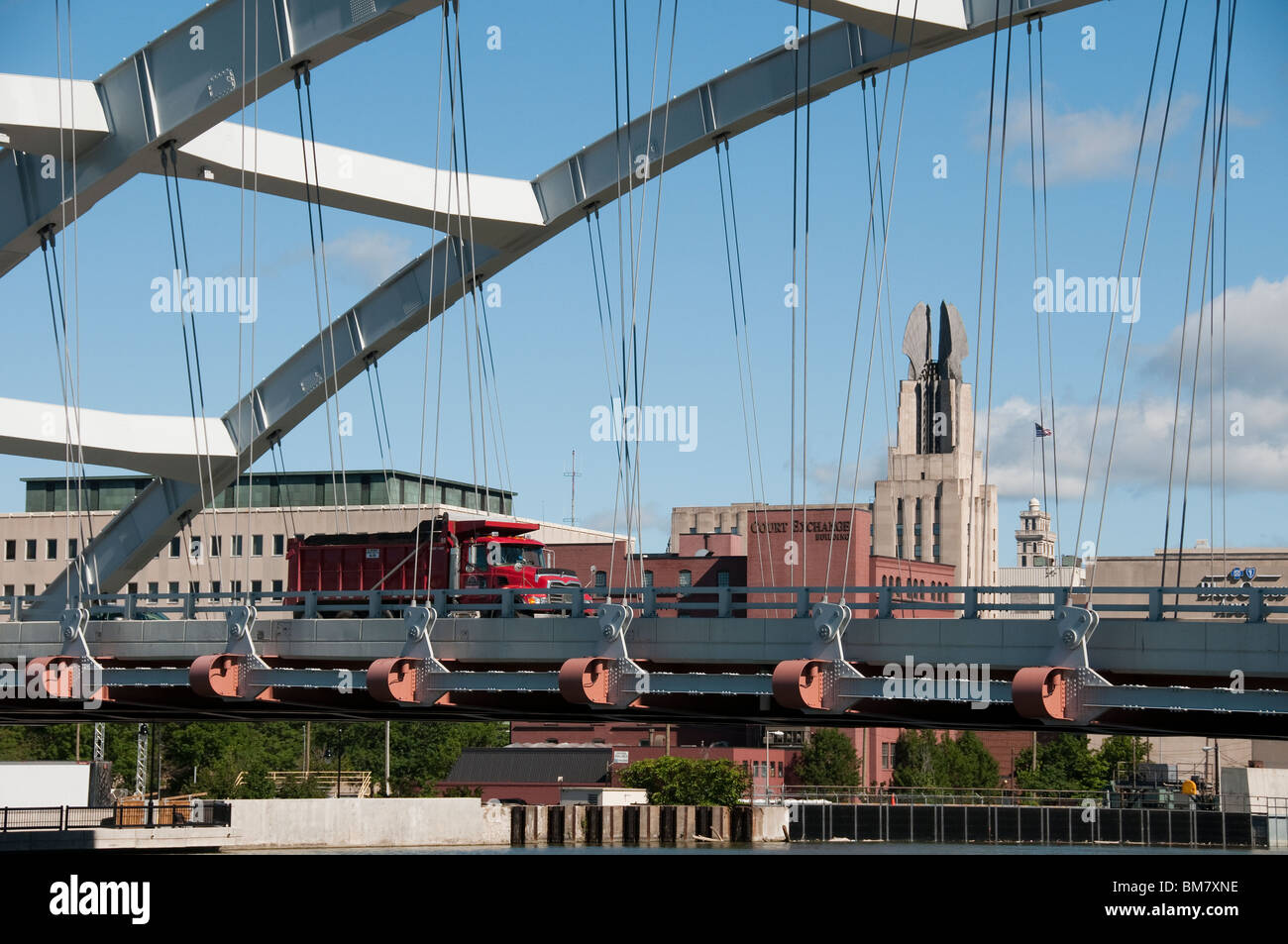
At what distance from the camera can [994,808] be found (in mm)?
90188

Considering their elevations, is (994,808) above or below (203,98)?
below

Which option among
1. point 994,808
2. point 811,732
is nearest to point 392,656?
point 994,808

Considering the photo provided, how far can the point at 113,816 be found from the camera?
62.7m

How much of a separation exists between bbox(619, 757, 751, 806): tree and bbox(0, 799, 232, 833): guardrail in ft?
90.3

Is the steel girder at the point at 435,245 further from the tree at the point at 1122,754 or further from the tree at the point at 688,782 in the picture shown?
the tree at the point at 1122,754

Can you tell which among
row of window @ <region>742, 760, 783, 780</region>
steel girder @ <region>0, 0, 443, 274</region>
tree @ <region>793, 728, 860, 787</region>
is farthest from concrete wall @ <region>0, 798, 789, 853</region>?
steel girder @ <region>0, 0, 443, 274</region>

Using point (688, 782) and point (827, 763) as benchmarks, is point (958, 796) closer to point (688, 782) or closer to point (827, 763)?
point (827, 763)

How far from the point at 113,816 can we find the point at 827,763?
47241 millimetres

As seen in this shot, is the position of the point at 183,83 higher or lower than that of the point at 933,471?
lower

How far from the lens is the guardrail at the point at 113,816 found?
5738 cm

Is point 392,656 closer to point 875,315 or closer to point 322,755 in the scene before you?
point 875,315

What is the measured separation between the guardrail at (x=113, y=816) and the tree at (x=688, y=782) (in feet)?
90.3

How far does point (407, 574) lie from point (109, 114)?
13031 millimetres

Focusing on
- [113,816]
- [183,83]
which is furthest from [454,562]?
[113,816]
